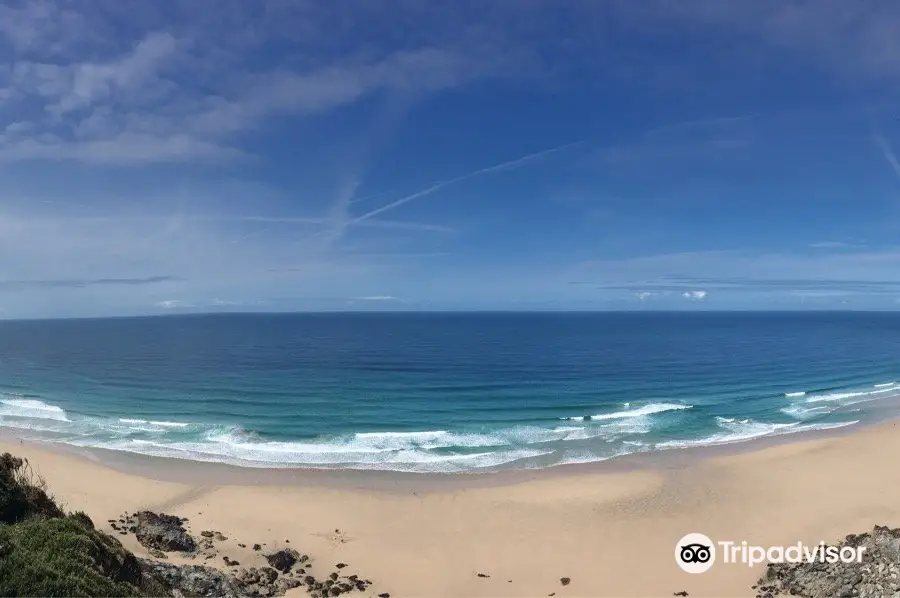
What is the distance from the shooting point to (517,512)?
22.6m

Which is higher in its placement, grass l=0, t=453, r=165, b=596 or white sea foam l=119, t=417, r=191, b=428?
grass l=0, t=453, r=165, b=596

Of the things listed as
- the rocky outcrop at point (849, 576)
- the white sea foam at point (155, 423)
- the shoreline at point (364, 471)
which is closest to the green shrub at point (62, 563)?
the shoreline at point (364, 471)

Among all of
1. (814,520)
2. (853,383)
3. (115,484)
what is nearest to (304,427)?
(115,484)

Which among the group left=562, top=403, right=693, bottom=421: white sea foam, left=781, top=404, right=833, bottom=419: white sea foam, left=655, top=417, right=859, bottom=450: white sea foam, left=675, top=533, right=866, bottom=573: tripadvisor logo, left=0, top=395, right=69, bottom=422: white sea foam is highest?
left=0, top=395, right=69, bottom=422: white sea foam

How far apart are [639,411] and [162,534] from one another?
33.3m

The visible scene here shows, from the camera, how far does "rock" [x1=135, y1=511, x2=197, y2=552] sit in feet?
58.5

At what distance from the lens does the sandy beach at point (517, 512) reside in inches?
696

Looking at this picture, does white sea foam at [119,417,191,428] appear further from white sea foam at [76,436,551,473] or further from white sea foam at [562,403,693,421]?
white sea foam at [562,403,693,421]

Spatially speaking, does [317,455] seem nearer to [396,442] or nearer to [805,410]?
[396,442]

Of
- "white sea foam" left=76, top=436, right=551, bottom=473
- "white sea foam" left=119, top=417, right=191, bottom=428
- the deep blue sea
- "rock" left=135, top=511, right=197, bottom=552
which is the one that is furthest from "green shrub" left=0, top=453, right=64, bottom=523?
"white sea foam" left=119, top=417, right=191, bottom=428

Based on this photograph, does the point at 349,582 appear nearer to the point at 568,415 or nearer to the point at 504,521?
the point at 504,521

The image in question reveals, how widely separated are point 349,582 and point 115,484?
14397mm

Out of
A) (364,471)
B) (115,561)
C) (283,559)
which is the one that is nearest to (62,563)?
(115,561)

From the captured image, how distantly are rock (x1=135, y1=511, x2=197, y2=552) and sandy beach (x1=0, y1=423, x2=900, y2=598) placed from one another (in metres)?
0.47
